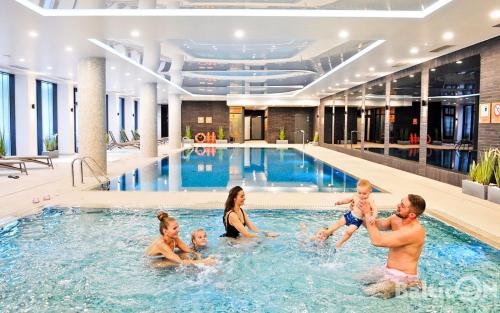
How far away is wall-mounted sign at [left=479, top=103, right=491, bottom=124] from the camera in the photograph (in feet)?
32.2

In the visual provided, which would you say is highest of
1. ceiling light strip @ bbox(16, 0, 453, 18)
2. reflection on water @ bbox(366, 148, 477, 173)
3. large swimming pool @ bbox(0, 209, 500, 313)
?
ceiling light strip @ bbox(16, 0, 453, 18)

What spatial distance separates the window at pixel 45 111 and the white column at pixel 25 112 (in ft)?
4.04

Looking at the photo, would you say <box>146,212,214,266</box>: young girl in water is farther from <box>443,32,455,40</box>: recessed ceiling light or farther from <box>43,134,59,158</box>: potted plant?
<box>43,134,59,158</box>: potted plant

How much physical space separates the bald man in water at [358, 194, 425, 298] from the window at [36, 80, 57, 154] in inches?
697

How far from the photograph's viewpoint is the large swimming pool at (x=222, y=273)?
13.6 feet

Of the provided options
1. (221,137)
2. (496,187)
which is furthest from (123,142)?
(496,187)

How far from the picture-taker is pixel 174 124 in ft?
87.6

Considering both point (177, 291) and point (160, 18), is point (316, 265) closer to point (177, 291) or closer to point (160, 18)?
point (177, 291)

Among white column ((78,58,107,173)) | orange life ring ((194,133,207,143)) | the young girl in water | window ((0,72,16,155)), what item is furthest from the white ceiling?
orange life ring ((194,133,207,143))

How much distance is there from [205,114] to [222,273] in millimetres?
30289

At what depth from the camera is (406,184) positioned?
11.1 m

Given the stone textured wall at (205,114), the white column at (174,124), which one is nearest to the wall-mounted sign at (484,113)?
the white column at (174,124)

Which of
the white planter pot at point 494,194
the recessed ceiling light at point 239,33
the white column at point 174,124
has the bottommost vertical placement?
the white planter pot at point 494,194

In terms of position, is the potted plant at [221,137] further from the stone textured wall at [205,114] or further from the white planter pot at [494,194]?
the white planter pot at [494,194]
